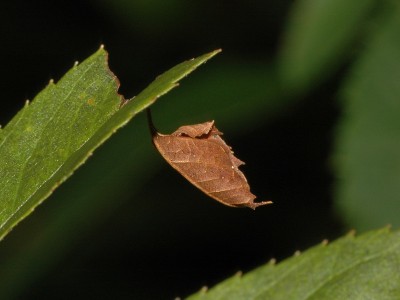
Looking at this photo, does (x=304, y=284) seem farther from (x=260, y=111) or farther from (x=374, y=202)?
(x=260, y=111)

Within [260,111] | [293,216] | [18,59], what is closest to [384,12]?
[260,111]

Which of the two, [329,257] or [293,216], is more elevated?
[293,216]

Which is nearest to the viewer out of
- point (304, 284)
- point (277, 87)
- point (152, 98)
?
point (152, 98)

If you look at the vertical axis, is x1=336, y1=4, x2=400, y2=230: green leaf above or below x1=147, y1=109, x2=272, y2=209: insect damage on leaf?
above

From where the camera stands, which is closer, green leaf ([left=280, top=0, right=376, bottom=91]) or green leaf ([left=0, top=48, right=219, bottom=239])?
green leaf ([left=0, top=48, right=219, bottom=239])

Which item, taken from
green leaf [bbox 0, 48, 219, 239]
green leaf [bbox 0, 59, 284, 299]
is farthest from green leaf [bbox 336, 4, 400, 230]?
green leaf [bbox 0, 48, 219, 239]

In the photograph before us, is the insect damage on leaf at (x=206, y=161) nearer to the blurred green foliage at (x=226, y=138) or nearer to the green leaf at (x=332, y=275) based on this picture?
the green leaf at (x=332, y=275)

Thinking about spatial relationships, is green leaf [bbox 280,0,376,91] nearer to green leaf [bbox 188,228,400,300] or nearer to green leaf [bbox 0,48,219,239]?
green leaf [bbox 188,228,400,300]
